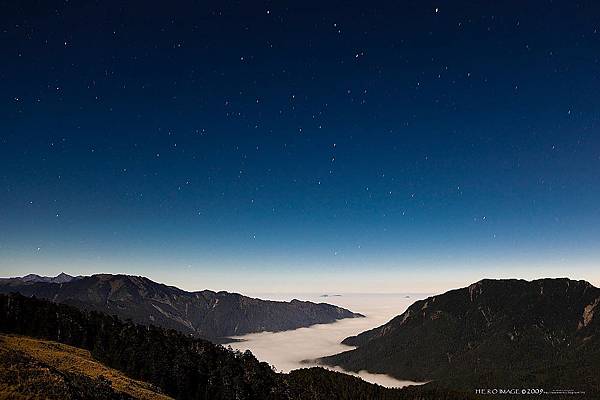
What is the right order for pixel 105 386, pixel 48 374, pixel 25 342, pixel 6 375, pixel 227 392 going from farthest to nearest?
pixel 227 392
pixel 25 342
pixel 105 386
pixel 48 374
pixel 6 375

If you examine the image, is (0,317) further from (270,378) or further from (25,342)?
(270,378)

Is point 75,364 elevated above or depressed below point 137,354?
above

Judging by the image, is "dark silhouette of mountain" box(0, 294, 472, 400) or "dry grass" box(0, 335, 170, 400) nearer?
"dry grass" box(0, 335, 170, 400)

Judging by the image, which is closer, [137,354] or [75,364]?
[75,364]

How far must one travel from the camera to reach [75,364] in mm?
97812

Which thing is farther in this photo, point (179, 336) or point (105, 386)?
point (179, 336)

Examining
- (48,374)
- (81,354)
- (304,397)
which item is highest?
(48,374)

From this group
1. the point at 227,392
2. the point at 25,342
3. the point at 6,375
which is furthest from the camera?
the point at 227,392

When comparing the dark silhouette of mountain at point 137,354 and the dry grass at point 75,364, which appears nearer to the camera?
the dry grass at point 75,364

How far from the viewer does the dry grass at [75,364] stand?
81.7 m

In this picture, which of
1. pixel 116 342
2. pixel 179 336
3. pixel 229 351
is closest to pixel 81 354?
pixel 116 342

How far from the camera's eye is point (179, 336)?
15638cm

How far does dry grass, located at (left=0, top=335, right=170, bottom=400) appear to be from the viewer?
81.7 metres

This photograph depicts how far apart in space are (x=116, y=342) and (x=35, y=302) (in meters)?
42.3
